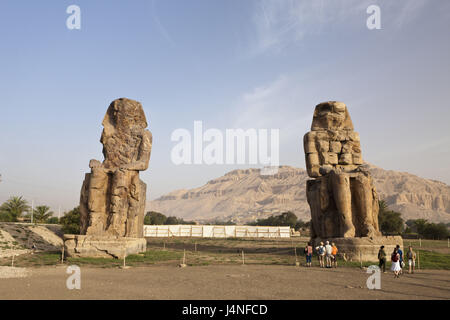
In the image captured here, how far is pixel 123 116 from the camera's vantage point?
13914 mm

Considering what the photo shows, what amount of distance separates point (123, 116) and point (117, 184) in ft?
9.83

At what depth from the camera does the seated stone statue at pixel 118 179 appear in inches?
480

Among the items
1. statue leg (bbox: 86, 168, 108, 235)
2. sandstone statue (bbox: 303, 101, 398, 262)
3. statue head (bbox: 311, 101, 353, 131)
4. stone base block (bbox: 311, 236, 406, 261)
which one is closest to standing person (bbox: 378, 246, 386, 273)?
stone base block (bbox: 311, 236, 406, 261)

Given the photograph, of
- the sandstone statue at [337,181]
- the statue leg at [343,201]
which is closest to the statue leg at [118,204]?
the sandstone statue at [337,181]

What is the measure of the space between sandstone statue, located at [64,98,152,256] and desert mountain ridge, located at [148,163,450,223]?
9897 centimetres

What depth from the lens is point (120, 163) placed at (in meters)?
13.5

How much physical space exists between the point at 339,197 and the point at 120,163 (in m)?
7.81

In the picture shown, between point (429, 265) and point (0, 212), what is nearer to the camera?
point (429, 265)

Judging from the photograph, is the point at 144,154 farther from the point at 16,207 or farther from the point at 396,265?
the point at 16,207

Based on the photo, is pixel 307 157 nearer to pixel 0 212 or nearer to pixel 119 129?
pixel 119 129

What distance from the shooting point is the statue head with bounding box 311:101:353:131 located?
1420 centimetres

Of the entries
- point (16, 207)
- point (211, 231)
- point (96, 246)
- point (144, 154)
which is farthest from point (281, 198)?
point (96, 246)

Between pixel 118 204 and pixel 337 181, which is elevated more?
pixel 337 181
